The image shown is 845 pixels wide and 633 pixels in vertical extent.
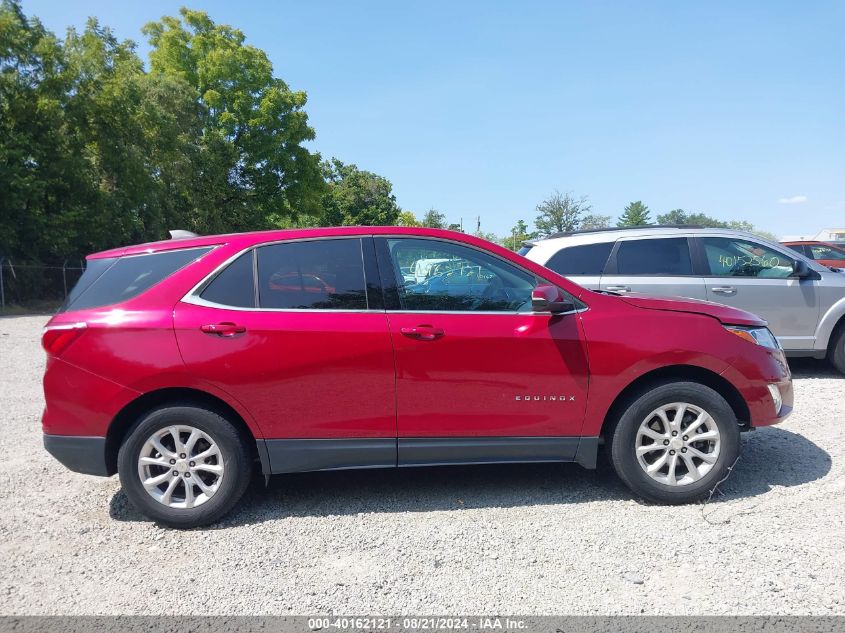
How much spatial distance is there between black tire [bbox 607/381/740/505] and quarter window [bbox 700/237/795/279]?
4.02m

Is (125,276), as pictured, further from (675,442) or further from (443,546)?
(675,442)

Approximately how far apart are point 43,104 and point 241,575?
79.3 feet

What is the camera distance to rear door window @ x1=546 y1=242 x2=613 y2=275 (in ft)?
23.8

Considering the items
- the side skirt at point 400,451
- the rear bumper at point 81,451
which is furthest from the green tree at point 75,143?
the side skirt at point 400,451

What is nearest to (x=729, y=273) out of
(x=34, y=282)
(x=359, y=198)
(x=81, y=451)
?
(x=81, y=451)

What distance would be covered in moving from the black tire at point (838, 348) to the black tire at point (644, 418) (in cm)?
470

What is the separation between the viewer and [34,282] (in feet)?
72.9

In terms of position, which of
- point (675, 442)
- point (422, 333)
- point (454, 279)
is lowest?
point (675, 442)

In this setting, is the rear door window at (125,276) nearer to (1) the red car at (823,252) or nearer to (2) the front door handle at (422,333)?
(2) the front door handle at (422,333)

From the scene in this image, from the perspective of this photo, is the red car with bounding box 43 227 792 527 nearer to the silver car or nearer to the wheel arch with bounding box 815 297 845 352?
the silver car

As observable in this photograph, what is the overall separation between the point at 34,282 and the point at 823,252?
25971 mm

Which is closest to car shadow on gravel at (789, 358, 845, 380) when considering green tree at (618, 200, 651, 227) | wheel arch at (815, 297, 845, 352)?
wheel arch at (815, 297, 845, 352)

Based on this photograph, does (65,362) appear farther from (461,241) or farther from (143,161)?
(143,161)

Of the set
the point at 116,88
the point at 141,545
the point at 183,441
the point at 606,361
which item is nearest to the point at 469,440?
the point at 606,361
